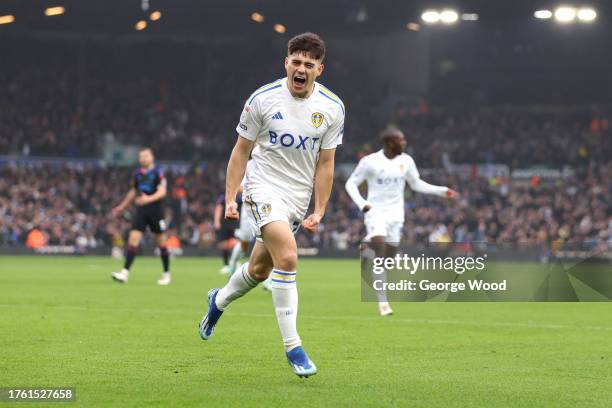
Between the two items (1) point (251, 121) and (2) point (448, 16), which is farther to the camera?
(2) point (448, 16)

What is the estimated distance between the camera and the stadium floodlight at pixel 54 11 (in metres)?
41.6

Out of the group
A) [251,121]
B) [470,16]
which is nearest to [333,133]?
[251,121]

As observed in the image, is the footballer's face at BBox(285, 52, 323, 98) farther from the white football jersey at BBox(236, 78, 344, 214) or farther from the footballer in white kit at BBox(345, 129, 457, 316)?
the footballer in white kit at BBox(345, 129, 457, 316)

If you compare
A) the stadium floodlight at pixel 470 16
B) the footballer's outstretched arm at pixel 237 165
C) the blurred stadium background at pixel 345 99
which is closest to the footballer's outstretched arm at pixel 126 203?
the footballer's outstretched arm at pixel 237 165

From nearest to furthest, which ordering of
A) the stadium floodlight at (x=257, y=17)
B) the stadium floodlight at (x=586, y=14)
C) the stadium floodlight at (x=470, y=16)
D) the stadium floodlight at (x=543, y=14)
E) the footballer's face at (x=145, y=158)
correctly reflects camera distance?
the footballer's face at (x=145, y=158) → the stadium floodlight at (x=586, y=14) → the stadium floodlight at (x=543, y=14) → the stadium floodlight at (x=257, y=17) → the stadium floodlight at (x=470, y=16)

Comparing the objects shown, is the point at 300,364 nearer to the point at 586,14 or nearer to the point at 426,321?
the point at 426,321

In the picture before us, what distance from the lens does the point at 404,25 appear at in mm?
48062

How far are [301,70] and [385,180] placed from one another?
268 inches

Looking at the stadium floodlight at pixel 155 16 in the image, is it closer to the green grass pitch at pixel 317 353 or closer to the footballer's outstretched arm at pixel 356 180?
the green grass pitch at pixel 317 353

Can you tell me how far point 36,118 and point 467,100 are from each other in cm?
1991

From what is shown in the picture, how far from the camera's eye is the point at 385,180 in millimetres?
14359

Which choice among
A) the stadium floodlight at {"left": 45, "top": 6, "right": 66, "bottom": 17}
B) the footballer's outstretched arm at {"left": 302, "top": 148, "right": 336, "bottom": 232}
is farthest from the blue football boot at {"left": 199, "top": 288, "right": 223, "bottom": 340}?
the stadium floodlight at {"left": 45, "top": 6, "right": 66, "bottom": 17}

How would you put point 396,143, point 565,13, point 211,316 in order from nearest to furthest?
point 211,316, point 396,143, point 565,13

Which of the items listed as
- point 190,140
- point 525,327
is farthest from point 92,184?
point 525,327
